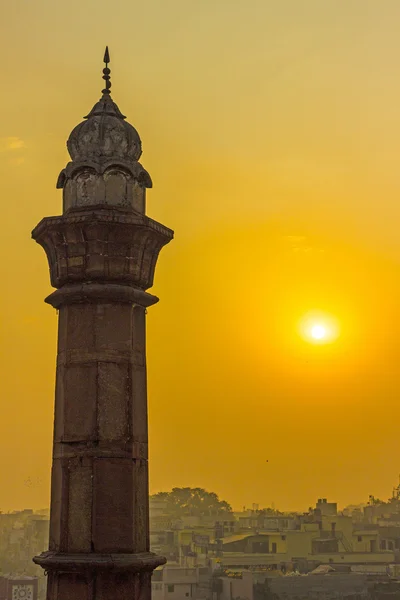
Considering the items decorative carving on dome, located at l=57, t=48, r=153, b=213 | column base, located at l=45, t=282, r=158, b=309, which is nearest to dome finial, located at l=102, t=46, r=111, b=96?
decorative carving on dome, located at l=57, t=48, r=153, b=213

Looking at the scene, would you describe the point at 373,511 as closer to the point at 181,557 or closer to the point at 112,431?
the point at 181,557

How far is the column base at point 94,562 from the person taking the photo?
602 centimetres

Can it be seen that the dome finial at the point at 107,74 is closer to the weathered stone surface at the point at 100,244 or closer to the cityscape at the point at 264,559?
the weathered stone surface at the point at 100,244

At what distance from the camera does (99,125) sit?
271 inches

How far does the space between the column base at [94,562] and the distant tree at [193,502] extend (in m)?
131

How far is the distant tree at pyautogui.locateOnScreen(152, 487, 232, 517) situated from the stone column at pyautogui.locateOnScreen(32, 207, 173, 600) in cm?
13098

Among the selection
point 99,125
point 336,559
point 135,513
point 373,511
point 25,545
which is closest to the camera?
point 135,513

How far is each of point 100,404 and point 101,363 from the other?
0.29 meters

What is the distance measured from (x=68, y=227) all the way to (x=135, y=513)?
206 cm

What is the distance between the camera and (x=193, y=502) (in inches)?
5600

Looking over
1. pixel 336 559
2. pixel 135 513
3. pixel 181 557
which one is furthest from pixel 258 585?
pixel 135 513

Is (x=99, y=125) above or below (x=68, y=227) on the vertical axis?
above

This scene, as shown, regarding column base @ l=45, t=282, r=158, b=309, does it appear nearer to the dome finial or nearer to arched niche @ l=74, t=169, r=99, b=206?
arched niche @ l=74, t=169, r=99, b=206

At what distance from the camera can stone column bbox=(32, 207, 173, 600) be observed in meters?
6.16
